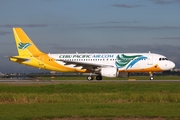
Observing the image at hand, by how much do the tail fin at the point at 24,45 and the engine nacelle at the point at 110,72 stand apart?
10.4 metres

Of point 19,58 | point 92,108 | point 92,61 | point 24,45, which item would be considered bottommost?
point 92,108

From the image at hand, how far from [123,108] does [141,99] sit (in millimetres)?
5204

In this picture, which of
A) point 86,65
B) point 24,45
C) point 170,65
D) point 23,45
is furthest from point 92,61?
point 23,45

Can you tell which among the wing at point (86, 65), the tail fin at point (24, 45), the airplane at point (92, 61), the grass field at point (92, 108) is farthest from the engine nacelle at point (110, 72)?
the grass field at point (92, 108)

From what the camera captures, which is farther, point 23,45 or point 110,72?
point 23,45

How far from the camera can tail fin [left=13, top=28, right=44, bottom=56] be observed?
57969mm

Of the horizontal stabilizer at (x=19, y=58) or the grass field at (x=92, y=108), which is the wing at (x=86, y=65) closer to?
the horizontal stabilizer at (x=19, y=58)

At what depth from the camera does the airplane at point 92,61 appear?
175 feet

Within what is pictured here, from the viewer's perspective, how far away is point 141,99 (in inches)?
993

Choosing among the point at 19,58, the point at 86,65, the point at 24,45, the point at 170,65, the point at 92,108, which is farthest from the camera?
the point at 24,45

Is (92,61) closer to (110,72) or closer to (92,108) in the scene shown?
(110,72)

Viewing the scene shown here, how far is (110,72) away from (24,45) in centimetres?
1371

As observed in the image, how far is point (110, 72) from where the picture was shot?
51.5 metres

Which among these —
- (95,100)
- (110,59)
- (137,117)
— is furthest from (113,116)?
(110,59)
